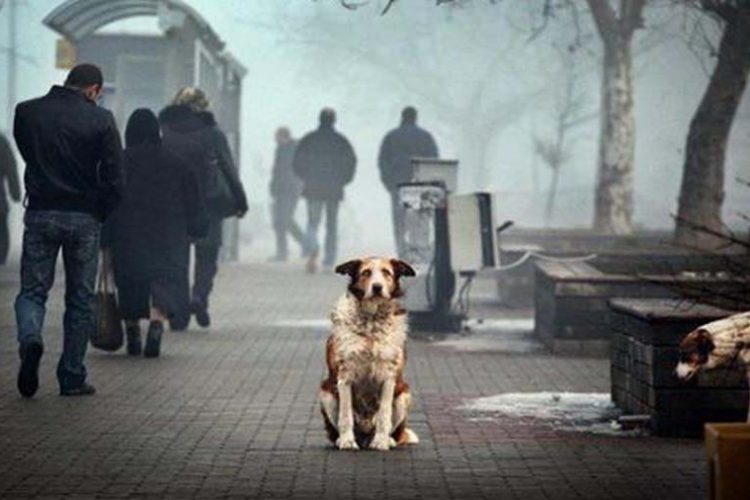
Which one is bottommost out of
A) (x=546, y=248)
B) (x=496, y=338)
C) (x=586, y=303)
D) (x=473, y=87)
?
(x=496, y=338)

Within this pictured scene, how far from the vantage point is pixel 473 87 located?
84875mm

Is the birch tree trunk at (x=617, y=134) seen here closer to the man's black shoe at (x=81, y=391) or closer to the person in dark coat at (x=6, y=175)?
the person in dark coat at (x=6, y=175)

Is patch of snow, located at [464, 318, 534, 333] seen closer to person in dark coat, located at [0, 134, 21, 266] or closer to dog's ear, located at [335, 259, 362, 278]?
person in dark coat, located at [0, 134, 21, 266]

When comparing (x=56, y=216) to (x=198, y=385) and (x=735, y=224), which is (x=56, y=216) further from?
(x=735, y=224)

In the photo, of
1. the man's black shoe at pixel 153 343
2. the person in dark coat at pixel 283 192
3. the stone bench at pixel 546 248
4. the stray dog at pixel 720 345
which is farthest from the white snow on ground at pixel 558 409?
the person in dark coat at pixel 283 192

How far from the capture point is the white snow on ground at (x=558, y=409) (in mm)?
13047

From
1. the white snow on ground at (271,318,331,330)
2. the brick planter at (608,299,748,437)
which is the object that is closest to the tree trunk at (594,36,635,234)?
the white snow on ground at (271,318,331,330)

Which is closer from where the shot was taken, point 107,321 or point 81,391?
point 81,391

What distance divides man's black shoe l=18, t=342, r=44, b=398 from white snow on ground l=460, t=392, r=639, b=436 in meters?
2.43

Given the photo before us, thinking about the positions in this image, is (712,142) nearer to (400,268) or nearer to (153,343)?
(153,343)

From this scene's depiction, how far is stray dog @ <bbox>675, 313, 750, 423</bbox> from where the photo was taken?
10.4 m

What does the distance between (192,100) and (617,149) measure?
41.7ft

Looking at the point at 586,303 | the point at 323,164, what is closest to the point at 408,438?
the point at 586,303

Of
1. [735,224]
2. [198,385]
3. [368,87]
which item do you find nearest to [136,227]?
[198,385]
